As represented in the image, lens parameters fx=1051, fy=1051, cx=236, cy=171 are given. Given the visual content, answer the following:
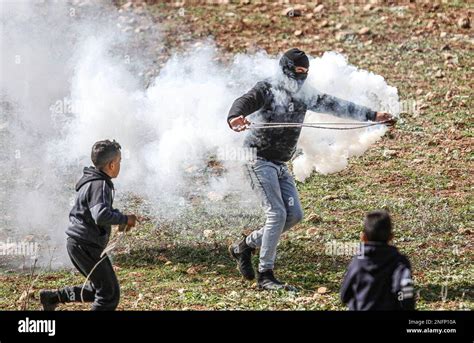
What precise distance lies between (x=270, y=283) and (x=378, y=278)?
2.39m

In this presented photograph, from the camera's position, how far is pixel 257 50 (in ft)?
49.3

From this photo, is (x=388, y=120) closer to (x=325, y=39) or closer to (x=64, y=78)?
(x=64, y=78)

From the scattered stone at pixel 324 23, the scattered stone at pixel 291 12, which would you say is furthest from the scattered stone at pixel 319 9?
the scattered stone at pixel 324 23

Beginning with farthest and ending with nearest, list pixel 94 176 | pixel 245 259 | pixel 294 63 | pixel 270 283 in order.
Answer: pixel 245 259, pixel 270 283, pixel 294 63, pixel 94 176

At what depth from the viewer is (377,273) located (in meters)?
5.81

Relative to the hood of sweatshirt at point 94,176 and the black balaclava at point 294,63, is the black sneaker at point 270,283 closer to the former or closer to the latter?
the black balaclava at point 294,63

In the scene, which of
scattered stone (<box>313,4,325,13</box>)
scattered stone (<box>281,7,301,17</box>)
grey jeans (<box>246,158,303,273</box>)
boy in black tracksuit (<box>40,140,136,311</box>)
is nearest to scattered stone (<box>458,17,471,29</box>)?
scattered stone (<box>313,4,325,13</box>)

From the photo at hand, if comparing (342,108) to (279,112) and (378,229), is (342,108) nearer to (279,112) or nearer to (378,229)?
(279,112)

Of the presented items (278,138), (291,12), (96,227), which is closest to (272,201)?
(278,138)

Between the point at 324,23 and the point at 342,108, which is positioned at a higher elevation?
the point at 324,23

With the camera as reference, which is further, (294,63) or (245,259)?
(245,259)

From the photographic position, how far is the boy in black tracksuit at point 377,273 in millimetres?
5801

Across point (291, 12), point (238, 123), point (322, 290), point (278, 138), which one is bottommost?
point (322, 290)

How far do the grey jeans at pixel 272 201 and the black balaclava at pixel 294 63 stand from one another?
681 millimetres
